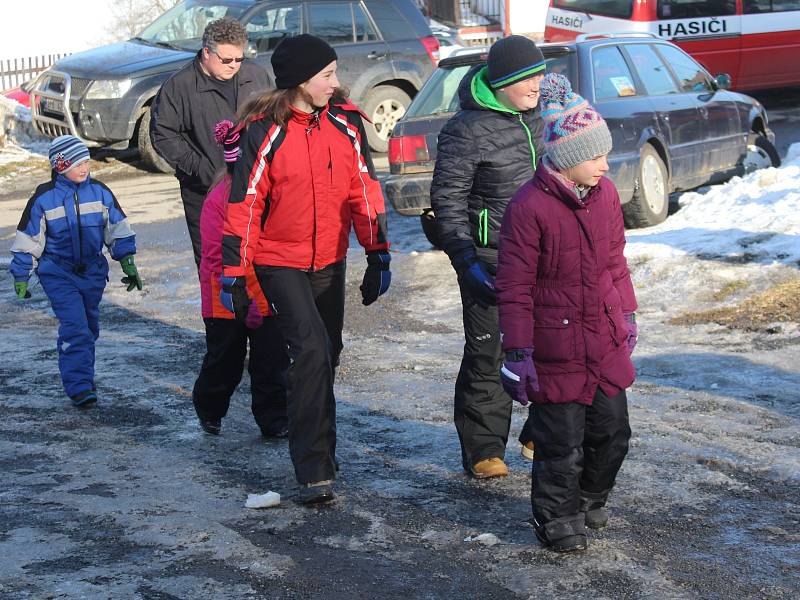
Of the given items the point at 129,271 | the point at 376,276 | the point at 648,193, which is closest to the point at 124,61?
the point at 648,193

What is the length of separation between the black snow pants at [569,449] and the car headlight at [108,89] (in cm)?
1119

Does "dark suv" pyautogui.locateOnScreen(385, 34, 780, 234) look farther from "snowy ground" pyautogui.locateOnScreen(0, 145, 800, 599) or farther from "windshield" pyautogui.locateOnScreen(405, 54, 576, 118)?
"snowy ground" pyautogui.locateOnScreen(0, 145, 800, 599)

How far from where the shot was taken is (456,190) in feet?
16.8

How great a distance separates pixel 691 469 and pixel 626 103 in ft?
19.4

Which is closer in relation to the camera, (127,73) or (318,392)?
(318,392)

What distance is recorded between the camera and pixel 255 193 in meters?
5.07

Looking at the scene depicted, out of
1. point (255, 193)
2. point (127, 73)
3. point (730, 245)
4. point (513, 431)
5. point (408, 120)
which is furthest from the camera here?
point (127, 73)

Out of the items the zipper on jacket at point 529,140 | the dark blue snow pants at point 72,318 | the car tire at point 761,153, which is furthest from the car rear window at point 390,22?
the zipper on jacket at point 529,140

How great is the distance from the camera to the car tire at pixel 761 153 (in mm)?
12664

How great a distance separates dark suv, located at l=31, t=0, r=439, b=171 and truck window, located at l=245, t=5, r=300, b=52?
12mm

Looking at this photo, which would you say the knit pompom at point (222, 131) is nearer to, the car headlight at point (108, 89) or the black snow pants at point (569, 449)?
the black snow pants at point (569, 449)

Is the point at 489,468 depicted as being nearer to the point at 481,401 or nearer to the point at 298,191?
the point at 481,401

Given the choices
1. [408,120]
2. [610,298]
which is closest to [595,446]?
[610,298]

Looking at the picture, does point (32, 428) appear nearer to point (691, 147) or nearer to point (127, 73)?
point (691, 147)
